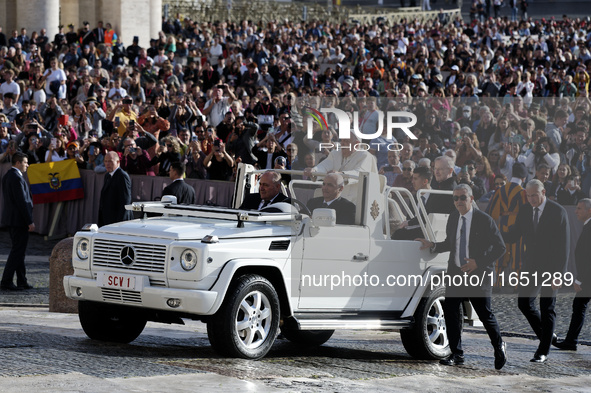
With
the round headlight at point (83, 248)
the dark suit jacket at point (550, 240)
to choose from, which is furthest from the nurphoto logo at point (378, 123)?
the round headlight at point (83, 248)

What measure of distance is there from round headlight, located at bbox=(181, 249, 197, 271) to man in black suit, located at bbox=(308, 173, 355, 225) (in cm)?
170

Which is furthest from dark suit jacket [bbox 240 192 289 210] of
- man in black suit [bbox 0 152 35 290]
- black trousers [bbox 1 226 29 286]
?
man in black suit [bbox 0 152 35 290]

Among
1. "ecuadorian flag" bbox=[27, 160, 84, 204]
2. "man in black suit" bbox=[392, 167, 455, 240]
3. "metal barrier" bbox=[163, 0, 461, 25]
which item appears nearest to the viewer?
"man in black suit" bbox=[392, 167, 455, 240]

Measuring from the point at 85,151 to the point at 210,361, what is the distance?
37.4 ft

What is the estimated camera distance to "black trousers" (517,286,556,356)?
457 inches

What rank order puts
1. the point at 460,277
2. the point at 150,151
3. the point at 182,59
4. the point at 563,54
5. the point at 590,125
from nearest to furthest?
1. the point at 460,277
2. the point at 590,125
3. the point at 150,151
4. the point at 563,54
5. the point at 182,59

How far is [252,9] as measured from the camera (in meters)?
53.7

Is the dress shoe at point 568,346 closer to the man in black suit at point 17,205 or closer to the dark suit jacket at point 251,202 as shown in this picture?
the dark suit jacket at point 251,202

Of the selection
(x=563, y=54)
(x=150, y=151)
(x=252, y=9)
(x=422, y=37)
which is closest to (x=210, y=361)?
(x=150, y=151)

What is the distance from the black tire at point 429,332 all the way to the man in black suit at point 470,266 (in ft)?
1.03

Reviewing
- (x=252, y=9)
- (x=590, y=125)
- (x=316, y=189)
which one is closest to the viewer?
(x=316, y=189)

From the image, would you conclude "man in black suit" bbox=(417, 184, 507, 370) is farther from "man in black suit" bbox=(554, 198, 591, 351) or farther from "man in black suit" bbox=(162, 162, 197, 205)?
"man in black suit" bbox=(162, 162, 197, 205)

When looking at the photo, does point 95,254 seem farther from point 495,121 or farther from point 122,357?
point 495,121

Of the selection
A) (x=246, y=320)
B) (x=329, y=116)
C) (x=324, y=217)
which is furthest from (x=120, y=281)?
(x=329, y=116)
